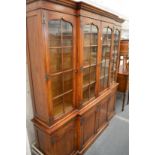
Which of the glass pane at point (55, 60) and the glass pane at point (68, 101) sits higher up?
the glass pane at point (55, 60)

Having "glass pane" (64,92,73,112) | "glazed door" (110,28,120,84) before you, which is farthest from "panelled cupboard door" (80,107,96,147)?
"glazed door" (110,28,120,84)

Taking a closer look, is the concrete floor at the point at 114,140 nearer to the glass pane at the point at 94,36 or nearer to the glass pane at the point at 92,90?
the glass pane at the point at 92,90

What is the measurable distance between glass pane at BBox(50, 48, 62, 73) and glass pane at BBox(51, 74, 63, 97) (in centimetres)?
10

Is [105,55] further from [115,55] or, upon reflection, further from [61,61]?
[61,61]

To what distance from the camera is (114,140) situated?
95.3 inches

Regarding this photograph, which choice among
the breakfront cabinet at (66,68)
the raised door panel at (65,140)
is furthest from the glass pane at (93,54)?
the raised door panel at (65,140)

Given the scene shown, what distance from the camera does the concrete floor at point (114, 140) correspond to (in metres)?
Answer: 2.17

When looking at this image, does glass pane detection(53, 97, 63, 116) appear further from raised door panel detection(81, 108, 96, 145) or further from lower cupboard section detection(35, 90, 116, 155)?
raised door panel detection(81, 108, 96, 145)

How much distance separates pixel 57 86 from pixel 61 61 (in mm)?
323

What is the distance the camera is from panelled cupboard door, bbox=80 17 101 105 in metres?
1.67

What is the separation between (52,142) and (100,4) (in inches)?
94.8
